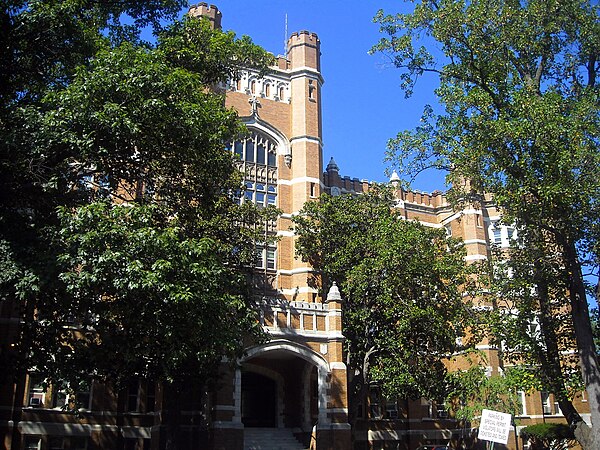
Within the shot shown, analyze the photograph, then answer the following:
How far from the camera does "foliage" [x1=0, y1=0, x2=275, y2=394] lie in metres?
14.4

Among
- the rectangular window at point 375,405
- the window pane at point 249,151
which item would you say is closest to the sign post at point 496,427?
the rectangular window at point 375,405

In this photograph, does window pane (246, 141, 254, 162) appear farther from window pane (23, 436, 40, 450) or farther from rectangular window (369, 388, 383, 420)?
window pane (23, 436, 40, 450)

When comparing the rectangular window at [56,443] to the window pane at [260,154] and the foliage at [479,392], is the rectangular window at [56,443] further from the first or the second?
the window pane at [260,154]

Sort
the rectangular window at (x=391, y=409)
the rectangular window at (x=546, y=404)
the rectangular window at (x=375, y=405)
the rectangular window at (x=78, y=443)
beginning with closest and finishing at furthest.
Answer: the rectangular window at (x=78, y=443), the rectangular window at (x=375, y=405), the rectangular window at (x=391, y=409), the rectangular window at (x=546, y=404)

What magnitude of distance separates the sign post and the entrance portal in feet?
58.4

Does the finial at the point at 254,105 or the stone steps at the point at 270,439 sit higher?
the finial at the point at 254,105

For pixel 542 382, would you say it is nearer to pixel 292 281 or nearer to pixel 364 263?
pixel 364 263

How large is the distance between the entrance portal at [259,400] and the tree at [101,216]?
12.3 metres

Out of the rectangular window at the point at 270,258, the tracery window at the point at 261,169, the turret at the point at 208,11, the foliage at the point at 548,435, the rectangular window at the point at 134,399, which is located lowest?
the foliage at the point at 548,435

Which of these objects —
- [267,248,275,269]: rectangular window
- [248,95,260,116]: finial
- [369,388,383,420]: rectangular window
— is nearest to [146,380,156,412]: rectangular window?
[267,248,275,269]: rectangular window

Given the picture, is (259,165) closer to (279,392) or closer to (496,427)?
(279,392)

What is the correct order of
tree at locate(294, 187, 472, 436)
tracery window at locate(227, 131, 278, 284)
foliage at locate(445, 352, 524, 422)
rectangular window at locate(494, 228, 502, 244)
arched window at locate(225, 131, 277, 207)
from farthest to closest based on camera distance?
1. rectangular window at locate(494, 228, 502, 244)
2. arched window at locate(225, 131, 277, 207)
3. tracery window at locate(227, 131, 278, 284)
4. tree at locate(294, 187, 472, 436)
5. foliage at locate(445, 352, 524, 422)

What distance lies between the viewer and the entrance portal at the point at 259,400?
2991 cm

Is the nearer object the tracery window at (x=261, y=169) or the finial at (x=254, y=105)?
the tracery window at (x=261, y=169)
